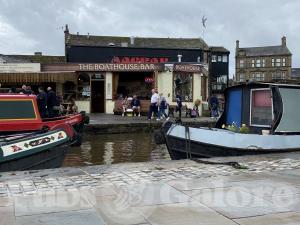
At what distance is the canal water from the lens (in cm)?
1394

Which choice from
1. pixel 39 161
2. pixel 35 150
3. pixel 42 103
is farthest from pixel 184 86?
pixel 35 150

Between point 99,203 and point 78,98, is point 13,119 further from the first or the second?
point 78,98

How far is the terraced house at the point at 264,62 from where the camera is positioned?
95.2 m

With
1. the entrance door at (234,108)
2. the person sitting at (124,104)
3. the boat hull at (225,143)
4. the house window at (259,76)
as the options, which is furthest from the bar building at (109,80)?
the house window at (259,76)

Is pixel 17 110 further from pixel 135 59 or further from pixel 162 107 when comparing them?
pixel 135 59

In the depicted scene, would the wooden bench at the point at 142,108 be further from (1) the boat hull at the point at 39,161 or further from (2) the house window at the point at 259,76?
(2) the house window at the point at 259,76

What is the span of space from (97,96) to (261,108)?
65.9 ft

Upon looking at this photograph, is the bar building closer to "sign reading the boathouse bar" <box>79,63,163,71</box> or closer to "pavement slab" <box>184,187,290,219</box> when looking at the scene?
"sign reading the boathouse bar" <box>79,63,163,71</box>

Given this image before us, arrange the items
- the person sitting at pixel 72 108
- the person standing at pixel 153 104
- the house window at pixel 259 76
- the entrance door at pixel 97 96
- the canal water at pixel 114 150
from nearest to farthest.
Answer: the canal water at pixel 114 150
the person standing at pixel 153 104
the person sitting at pixel 72 108
the entrance door at pixel 97 96
the house window at pixel 259 76

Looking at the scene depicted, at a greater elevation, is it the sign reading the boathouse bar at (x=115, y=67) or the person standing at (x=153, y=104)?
the sign reading the boathouse bar at (x=115, y=67)

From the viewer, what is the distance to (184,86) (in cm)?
3089

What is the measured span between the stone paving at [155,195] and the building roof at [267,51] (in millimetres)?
91031

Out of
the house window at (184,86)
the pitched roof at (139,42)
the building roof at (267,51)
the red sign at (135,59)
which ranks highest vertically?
the building roof at (267,51)

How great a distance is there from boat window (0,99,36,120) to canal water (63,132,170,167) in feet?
5.84
